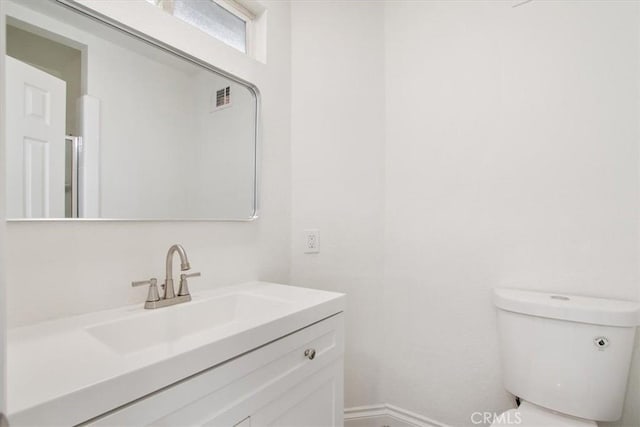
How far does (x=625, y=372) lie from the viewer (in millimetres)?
1028

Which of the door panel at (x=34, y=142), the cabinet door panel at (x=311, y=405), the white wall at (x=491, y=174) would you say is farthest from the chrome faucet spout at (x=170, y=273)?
the white wall at (x=491, y=174)

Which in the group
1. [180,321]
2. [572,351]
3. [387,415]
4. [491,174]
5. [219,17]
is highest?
[219,17]

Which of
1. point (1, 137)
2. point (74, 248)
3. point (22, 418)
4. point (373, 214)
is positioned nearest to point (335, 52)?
point (373, 214)

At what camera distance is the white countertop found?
1.62 ft

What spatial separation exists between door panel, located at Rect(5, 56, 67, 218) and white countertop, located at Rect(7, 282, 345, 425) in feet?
1.01

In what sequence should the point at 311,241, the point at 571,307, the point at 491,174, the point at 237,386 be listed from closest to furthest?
the point at 237,386 < the point at 571,307 < the point at 491,174 < the point at 311,241

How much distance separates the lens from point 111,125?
962 millimetres

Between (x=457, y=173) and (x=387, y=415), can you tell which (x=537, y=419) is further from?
(x=457, y=173)

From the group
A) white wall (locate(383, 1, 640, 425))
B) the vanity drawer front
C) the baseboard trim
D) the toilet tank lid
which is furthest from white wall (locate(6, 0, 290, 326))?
the toilet tank lid

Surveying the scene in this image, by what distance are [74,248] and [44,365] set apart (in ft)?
1.24

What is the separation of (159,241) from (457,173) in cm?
124

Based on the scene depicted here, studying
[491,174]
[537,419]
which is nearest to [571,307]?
[537,419]

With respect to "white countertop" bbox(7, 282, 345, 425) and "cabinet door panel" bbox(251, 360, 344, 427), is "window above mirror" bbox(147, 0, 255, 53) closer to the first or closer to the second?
"white countertop" bbox(7, 282, 345, 425)

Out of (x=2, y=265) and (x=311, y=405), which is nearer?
(x=2, y=265)
